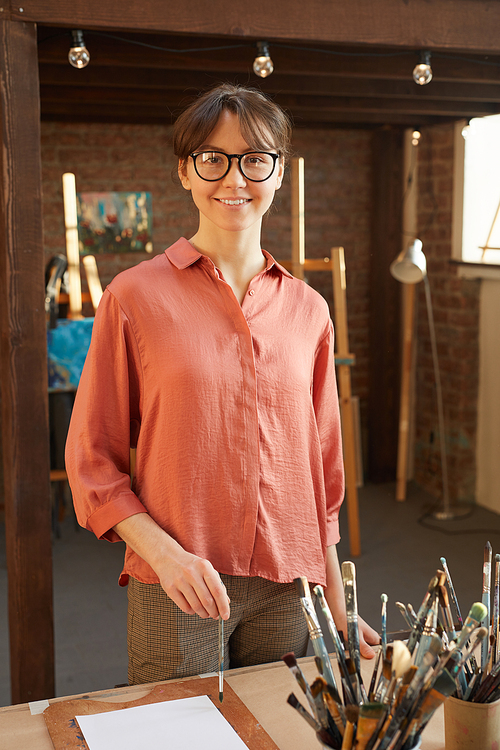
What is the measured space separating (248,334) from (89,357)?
275 millimetres

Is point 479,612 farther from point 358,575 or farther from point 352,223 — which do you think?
point 352,223

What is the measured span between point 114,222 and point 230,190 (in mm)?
3752

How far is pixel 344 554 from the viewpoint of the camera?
414 centimetres

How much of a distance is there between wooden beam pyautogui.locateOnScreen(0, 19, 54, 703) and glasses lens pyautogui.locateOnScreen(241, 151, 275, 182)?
0.94m

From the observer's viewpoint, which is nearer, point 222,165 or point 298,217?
point 222,165

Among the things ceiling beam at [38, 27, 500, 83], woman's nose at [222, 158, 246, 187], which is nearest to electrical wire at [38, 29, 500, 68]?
ceiling beam at [38, 27, 500, 83]

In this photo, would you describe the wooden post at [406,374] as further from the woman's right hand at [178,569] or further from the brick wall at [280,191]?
the woman's right hand at [178,569]

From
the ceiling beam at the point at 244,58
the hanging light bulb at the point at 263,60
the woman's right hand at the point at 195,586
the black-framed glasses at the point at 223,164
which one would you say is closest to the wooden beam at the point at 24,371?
the ceiling beam at the point at 244,58

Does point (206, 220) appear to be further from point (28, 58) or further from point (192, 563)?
point (28, 58)

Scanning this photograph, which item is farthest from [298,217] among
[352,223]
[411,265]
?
[352,223]

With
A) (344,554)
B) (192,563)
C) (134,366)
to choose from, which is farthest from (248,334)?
(344,554)

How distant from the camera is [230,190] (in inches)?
50.1

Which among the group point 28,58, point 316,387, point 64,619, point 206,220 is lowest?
point 64,619

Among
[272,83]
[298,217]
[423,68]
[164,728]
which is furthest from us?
[298,217]
